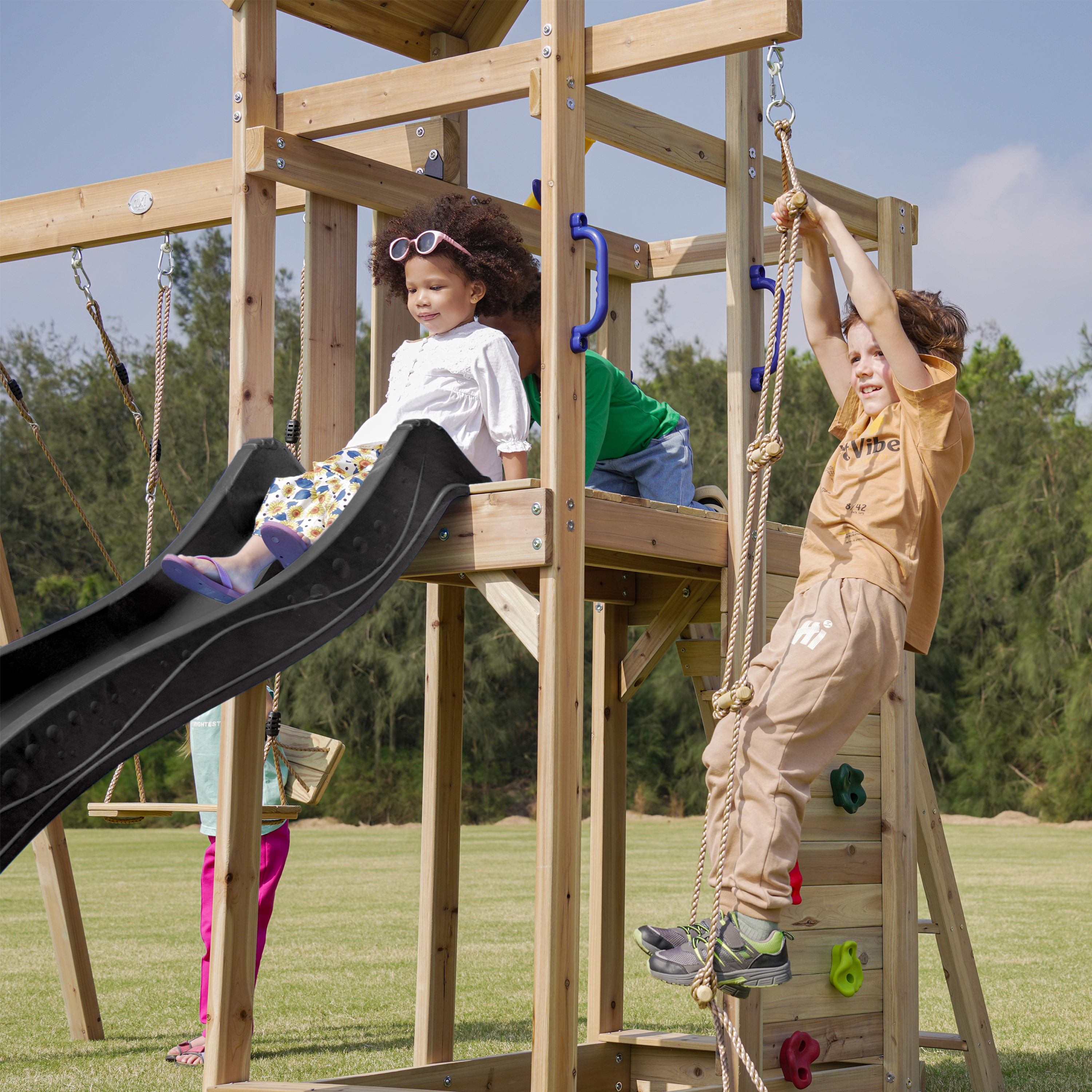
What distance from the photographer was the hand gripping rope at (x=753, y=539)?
10.9 ft

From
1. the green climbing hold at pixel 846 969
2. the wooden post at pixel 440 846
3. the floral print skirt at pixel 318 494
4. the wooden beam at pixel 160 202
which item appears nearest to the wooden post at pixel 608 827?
the wooden post at pixel 440 846

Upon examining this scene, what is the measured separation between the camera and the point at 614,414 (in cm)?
477

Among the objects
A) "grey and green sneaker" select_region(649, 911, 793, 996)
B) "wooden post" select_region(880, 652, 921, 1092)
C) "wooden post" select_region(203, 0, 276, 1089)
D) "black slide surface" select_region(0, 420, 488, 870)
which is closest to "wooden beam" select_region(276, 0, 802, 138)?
"wooden post" select_region(203, 0, 276, 1089)

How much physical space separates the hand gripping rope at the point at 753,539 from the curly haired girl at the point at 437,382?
672mm

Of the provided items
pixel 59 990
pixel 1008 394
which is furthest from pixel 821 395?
pixel 59 990

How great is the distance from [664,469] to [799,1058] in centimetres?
195

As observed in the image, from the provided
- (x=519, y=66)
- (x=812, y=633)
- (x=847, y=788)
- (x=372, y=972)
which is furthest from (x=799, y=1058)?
(x=372, y=972)

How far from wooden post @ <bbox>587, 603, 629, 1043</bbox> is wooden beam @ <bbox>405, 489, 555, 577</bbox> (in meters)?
1.55

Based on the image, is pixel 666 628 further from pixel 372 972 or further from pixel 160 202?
pixel 372 972

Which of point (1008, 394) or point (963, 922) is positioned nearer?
point (963, 922)

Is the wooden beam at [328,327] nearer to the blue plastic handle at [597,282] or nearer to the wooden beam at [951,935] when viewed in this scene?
the blue plastic handle at [597,282]

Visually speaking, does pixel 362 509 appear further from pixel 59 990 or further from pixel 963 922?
pixel 59 990

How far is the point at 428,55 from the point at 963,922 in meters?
3.84

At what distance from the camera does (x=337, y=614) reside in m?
3.54
